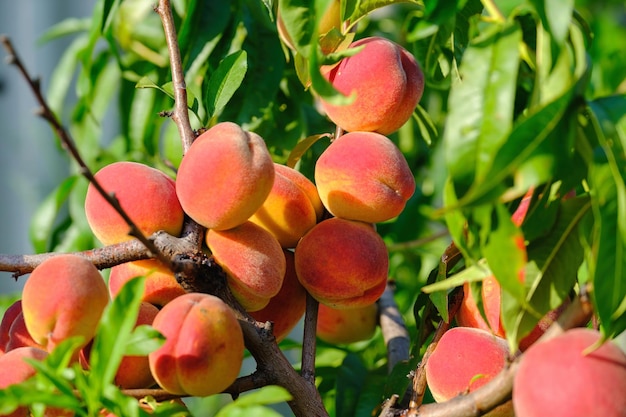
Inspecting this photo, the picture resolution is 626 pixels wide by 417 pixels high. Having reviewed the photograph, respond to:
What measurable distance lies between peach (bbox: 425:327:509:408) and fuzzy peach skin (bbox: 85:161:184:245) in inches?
9.0

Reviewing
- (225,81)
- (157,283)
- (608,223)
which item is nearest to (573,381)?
(608,223)

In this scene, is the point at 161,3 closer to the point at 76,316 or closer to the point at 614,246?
the point at 76,316

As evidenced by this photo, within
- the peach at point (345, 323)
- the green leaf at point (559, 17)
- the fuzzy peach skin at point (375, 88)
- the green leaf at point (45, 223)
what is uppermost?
the green leaf at point (559, 17)

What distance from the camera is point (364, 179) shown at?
0.67 metres

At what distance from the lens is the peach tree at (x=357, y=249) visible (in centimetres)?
47

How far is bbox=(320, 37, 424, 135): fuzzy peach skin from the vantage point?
69cm

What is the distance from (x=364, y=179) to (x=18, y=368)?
0.30 metres

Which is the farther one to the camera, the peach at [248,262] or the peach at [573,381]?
the peach at [248,262]

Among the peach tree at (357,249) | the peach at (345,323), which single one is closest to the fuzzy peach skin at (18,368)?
the peach tree at (357,249)

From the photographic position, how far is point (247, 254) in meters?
0.62

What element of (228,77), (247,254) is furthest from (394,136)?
(247,254)

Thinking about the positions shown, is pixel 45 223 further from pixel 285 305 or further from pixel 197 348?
pixel 197 348

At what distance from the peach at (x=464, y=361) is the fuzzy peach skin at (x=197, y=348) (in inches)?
6.4

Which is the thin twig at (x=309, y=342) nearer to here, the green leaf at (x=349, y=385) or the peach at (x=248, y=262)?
the peach at (x=248, y=262)
